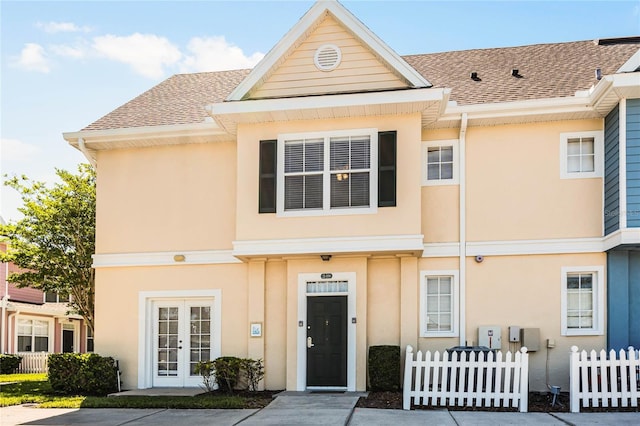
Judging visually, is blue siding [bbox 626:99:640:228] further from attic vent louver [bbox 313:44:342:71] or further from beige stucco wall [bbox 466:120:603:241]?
attic vent louver [bbox 313:44:342:71]

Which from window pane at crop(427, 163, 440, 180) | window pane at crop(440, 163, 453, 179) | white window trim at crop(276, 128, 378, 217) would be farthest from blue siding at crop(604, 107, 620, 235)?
white window trim at crop(276, 128, 378, 217)

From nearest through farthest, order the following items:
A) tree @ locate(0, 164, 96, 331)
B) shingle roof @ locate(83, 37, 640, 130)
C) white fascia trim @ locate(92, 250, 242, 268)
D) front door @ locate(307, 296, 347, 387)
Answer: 1. front door @ locate(307, 296, 347, 387)
2. shingle roof @ locate(83, 37, 640, 130)
3. white fascia trim @ locate(92, 250, 242, 268)
4. tree @ locate(0, 164, 96, 331)

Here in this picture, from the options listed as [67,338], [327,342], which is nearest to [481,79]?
[327,342]

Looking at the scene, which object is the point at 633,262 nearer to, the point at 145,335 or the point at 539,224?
the point at 539,224

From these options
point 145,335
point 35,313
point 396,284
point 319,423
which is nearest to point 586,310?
point 396,284

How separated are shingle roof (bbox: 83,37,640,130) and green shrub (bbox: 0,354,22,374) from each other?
42.3 ft

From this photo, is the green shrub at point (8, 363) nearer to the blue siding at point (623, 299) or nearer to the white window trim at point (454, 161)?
the white window trim at point (454, 161)

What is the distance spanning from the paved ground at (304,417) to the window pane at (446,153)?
222 inches

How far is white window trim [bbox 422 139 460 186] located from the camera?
1514cm

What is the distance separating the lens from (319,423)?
10953 millimetres

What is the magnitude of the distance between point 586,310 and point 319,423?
673 centimetres

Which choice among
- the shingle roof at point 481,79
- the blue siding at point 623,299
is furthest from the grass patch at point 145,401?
the blue siding at point 623,299

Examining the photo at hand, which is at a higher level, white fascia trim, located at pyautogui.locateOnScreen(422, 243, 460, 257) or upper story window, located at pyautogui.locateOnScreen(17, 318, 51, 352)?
white fascia trim, located at pyautogui.locateOnScreen(422, 243, 460, 257)

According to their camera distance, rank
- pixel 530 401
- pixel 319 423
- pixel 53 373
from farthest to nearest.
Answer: pixel 53 373
pixel 530 401
pixel 319 423
